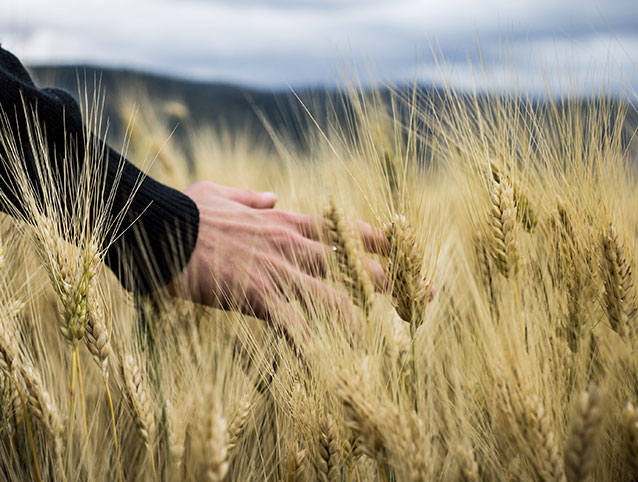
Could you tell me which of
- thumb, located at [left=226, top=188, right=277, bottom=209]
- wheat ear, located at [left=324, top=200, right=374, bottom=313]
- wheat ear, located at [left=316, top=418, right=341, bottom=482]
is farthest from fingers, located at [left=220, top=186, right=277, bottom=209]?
wheat ear, located at [left=316, top=418, right=341, bottom=482]

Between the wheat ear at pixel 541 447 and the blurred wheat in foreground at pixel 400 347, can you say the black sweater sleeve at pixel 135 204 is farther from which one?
the wheat ear at pixel 541 447

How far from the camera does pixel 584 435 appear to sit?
541 mm

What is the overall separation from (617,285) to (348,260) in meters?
0.45

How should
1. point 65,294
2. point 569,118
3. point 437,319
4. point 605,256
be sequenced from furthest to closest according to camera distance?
point 437,319 → point 569,118 → point 605,256 → point 65,294

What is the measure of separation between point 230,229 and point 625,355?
88cm

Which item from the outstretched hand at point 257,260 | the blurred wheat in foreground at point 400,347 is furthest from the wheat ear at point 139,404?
the outstretched hand at point 257,260

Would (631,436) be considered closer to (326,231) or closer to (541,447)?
(541,447)

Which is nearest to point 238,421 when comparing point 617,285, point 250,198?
point 617,285

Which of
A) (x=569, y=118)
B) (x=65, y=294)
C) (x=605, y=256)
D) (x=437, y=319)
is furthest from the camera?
(x=437, y=319)

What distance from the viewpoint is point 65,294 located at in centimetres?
73

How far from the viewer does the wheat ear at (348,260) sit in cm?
85

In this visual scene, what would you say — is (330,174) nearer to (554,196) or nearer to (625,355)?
(554,196)

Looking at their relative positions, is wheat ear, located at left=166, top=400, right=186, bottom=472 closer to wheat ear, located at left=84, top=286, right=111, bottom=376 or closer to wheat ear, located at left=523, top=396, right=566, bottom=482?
wheat ear, located at left=84, top=286, right=111, bottom=376

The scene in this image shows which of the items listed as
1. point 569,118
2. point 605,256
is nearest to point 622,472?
point 605,256
